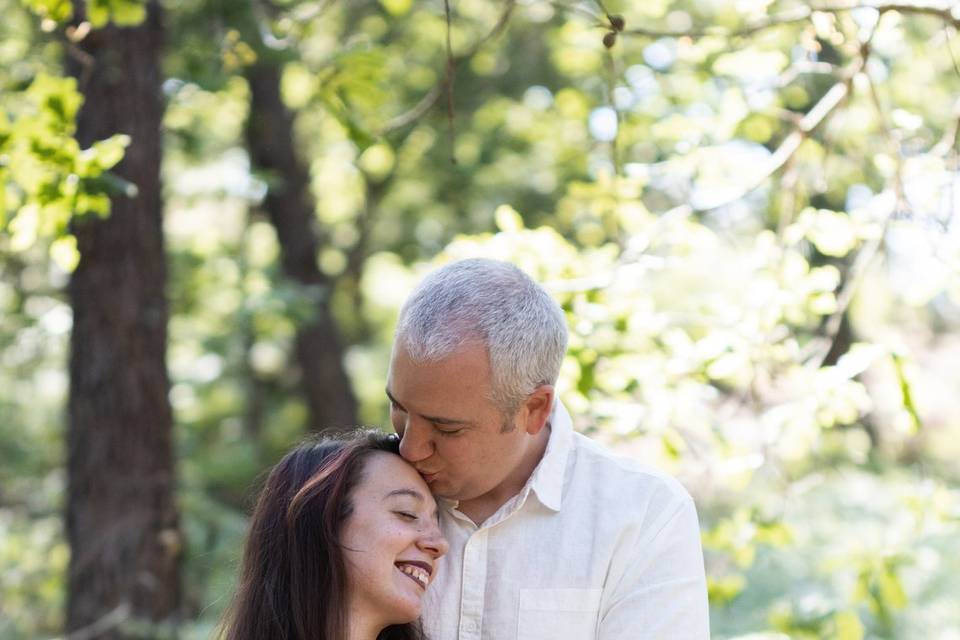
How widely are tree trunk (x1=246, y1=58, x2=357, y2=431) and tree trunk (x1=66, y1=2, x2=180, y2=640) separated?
450 centimetres

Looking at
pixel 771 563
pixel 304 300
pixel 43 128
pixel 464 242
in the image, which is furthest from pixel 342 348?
pixel 43 128

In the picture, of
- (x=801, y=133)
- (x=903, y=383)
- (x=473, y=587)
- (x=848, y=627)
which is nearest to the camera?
(x=473, y=587)

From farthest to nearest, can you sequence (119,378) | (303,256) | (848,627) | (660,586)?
(303,256)
(119,378)
(848,627)
(660,586)

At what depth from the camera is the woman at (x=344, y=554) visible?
2.45 meters

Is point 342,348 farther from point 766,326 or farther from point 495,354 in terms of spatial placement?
point 495,354

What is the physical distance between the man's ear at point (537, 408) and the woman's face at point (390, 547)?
0.27 metres

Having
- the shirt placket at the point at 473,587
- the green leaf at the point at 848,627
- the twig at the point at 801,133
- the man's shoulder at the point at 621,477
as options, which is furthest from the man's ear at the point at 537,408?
the twig at the point at 801,133

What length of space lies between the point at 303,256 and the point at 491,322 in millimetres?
8016

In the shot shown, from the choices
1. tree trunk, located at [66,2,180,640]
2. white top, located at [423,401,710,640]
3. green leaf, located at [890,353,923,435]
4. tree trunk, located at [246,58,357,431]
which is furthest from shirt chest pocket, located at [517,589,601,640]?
tree trunk, located at [246,58,357,431]

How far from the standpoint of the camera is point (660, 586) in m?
2.42

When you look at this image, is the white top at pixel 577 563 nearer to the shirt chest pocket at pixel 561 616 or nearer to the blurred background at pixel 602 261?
the shirt chest pocket at pixel 561 616

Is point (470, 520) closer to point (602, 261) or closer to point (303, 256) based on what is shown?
point (602, 261)

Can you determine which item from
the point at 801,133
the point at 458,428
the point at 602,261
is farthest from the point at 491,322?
the point at 801,133

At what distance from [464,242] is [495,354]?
5.61ft
